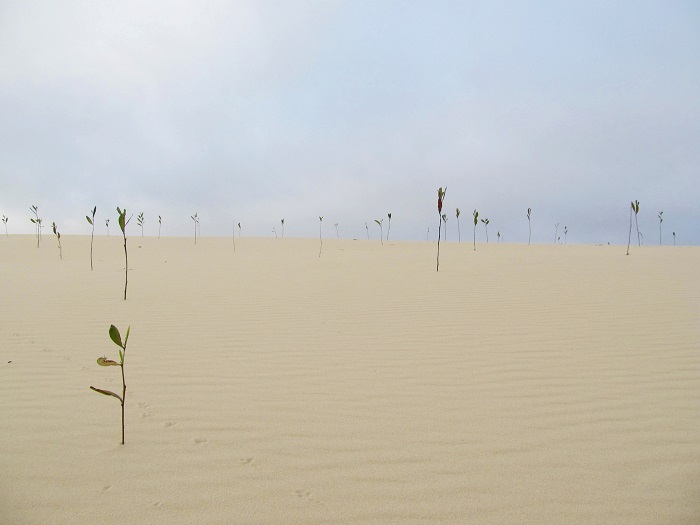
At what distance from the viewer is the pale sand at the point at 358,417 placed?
7.04ft

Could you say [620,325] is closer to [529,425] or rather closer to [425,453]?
[529,425]

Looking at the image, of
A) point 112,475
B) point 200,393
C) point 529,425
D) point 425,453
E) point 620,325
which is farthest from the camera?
point 620,325

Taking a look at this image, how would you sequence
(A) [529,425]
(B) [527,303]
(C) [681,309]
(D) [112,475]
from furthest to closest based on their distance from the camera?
(B) [527,303] < (C) [681,309] < (A) [529,425] < (D) [112,475]

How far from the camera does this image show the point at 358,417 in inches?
121

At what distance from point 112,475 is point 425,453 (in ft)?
5.91

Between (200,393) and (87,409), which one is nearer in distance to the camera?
(87,409)

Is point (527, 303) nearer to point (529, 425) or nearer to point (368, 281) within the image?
point (368, 281)

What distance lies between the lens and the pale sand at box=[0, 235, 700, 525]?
215 centimetres

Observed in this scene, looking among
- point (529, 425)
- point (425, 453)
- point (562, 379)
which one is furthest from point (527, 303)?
point (425, 453)

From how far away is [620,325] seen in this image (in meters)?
5.71

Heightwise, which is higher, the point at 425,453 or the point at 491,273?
the point at 491,273

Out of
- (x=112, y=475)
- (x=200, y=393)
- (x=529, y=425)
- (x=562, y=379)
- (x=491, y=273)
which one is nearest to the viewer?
(x=112, y=475)

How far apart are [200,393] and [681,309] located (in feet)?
23.5

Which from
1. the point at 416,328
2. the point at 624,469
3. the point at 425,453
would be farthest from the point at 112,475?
the point at 416,328
